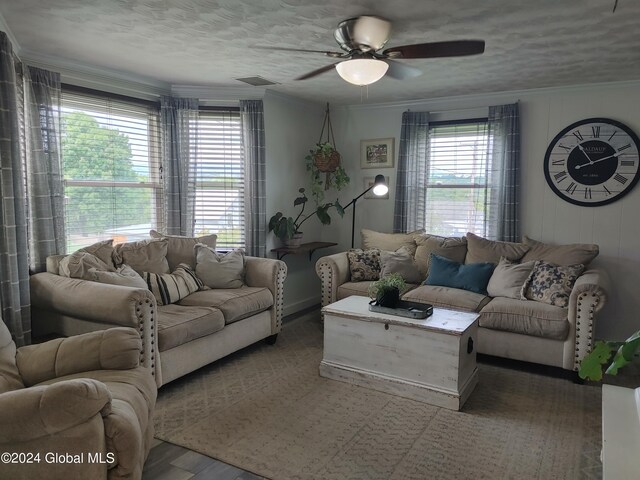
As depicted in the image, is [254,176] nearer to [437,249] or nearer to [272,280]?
[272,280]

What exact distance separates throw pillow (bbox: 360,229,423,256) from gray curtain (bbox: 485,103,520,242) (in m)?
0.79

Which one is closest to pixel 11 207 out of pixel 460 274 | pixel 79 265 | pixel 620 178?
pixel 79 265

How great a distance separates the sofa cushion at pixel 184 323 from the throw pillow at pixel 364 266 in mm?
1607

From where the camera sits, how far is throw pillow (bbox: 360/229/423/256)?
4.78 meters

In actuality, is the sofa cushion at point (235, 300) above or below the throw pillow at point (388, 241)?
below

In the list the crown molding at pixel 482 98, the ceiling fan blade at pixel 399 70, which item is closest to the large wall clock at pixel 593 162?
the crown molding at pixel 482 98

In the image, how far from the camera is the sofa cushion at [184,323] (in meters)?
3.00

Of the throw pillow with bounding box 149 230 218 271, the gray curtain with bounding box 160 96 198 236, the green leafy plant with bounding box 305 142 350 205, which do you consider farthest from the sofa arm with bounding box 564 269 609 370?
the gray curtain with bounding box 160 96 198 236

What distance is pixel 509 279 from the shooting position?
152 inches

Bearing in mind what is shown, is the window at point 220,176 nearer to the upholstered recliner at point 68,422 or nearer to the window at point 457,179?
the window at point 457,179

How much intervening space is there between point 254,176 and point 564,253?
299 centimetres

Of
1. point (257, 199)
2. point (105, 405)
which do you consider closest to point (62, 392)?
point (105, 405)

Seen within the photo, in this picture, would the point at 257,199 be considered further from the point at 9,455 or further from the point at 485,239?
the point at 9,455

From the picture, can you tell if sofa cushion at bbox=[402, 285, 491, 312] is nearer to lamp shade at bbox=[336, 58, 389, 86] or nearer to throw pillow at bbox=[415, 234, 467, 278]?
throw pillow at bbox=[415, 234, 467, 278]
